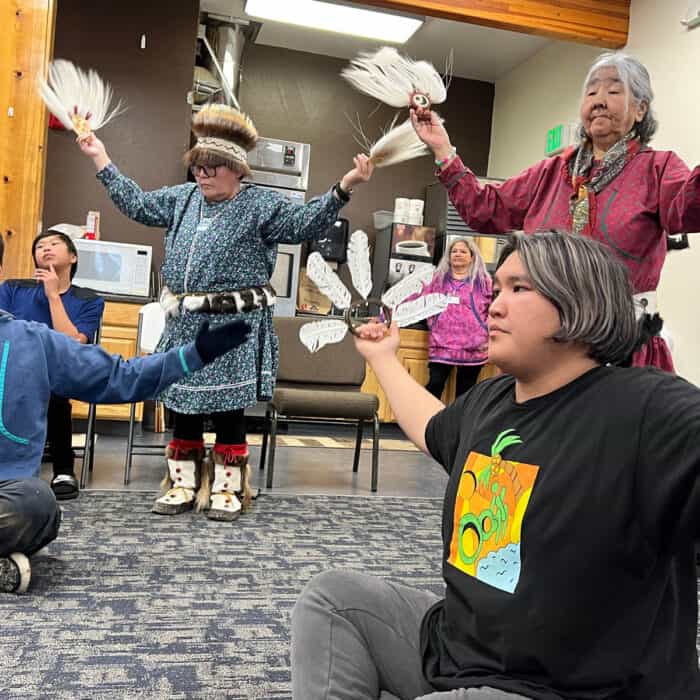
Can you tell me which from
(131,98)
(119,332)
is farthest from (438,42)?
(119,332)

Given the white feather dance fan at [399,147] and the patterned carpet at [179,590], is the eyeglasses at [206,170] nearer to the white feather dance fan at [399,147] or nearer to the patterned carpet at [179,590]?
the white feather dance fan at [399,147]

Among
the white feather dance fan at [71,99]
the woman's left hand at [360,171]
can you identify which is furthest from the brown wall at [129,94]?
the woman's left hand at [360,171]

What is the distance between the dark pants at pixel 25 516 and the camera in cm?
191

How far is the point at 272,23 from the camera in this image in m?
6.03

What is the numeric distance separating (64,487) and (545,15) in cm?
414

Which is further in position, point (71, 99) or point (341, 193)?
point (71, 99)

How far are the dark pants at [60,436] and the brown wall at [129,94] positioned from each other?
240cm

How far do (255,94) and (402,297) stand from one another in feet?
18.8

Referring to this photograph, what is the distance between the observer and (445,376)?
5332 millimetres

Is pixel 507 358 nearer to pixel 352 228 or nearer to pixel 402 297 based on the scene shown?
pixel 402 297

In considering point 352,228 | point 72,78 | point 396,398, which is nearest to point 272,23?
point 352,228

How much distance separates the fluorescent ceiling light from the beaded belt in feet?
10.6

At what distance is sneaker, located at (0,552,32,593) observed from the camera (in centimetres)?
186

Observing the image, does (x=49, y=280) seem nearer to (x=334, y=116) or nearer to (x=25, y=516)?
(x=25, y=516)
